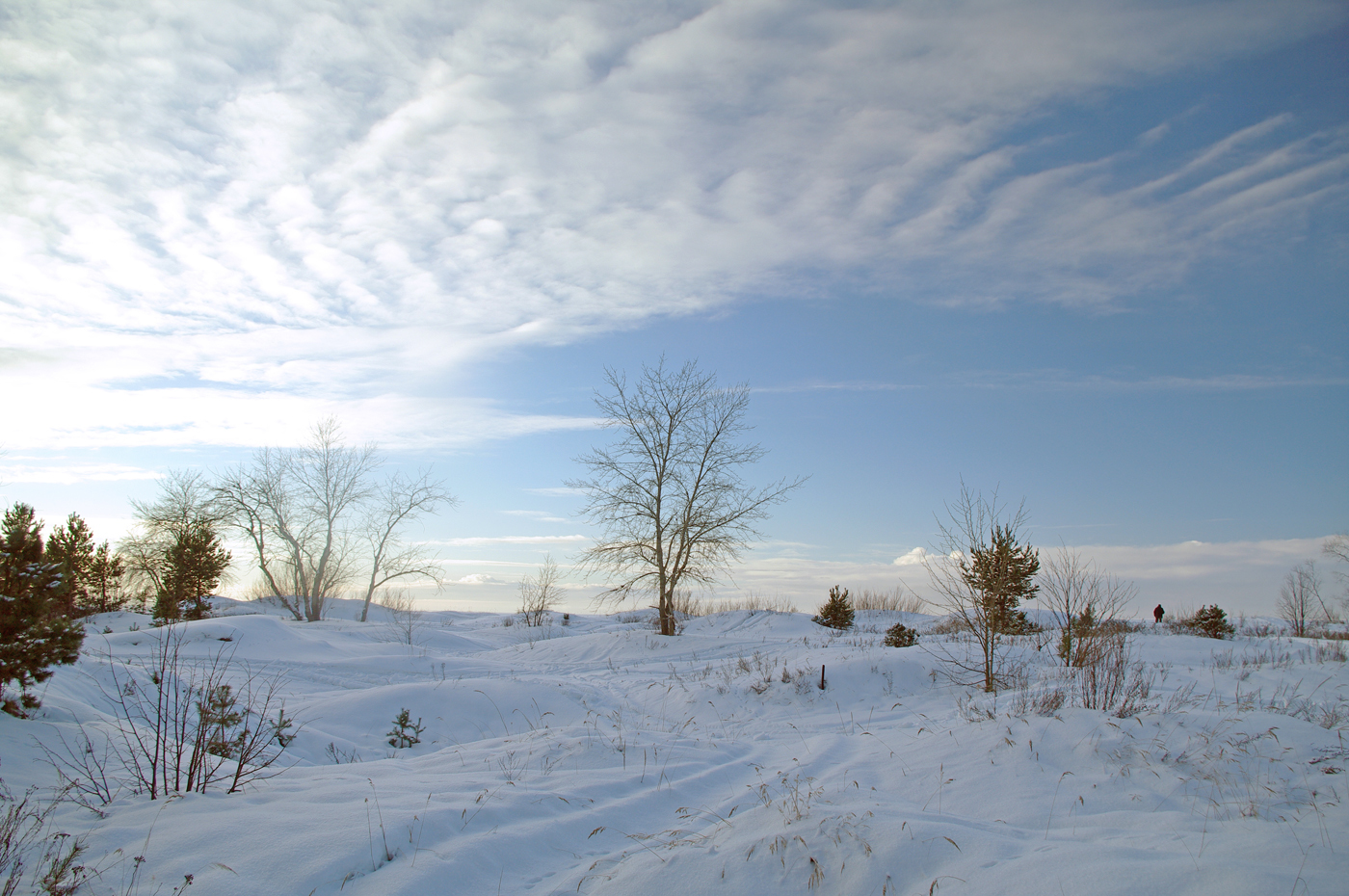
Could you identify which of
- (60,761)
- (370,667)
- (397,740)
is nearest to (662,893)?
(60,761)

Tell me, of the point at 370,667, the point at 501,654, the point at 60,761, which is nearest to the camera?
the point at 60,761

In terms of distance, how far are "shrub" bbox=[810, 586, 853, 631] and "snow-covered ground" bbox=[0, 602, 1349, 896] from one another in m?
12.5

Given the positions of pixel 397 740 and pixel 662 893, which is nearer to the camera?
pixel 662 893

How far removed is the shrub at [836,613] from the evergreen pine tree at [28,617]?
20489mm

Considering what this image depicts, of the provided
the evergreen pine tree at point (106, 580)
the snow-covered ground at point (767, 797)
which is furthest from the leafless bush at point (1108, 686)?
the evergreen pine tree at point (106, 580)

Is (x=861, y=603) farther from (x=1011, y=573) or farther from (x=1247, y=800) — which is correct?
(x=1247, y=800)

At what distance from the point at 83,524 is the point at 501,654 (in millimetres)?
21694

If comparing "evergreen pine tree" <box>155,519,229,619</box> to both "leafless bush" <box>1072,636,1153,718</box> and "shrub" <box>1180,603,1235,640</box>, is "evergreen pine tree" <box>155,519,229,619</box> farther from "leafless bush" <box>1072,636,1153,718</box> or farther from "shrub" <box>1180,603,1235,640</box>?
"shrub" <box>1180,603,1235,640</box>

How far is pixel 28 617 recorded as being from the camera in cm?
659

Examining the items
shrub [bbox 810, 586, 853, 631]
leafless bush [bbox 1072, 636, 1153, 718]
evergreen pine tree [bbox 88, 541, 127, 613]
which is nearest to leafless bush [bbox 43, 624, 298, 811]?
leafless bush [bbox 1072, 636, 1153, 718]

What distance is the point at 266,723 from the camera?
8523 millimetres

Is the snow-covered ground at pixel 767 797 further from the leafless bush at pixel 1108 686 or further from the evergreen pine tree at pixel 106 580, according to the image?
the evergreen pine tree at pixel 106 580

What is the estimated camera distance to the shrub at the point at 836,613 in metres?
23.2

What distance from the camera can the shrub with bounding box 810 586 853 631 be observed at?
76.3ft
